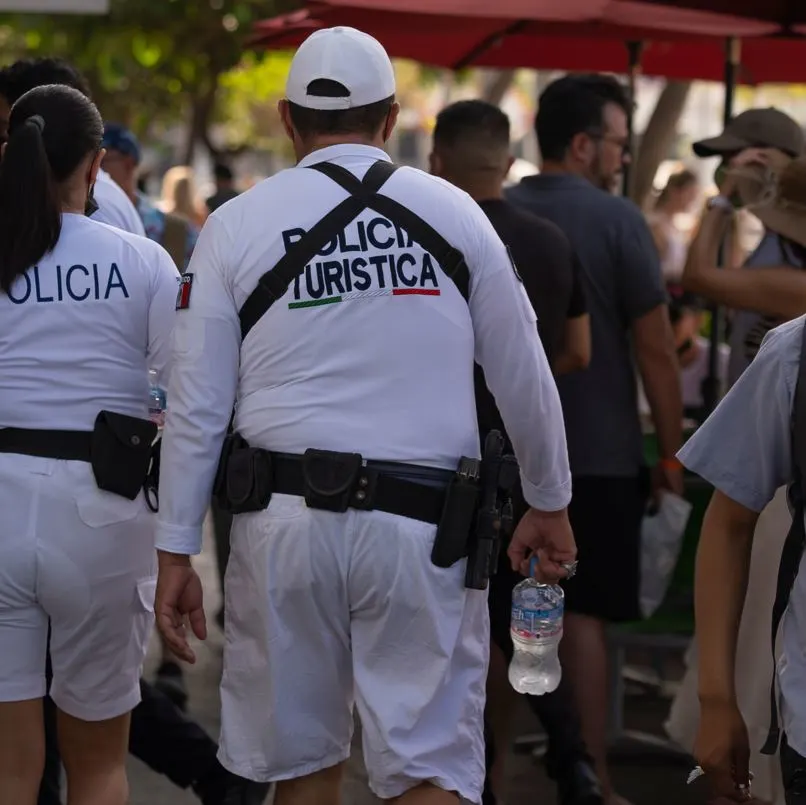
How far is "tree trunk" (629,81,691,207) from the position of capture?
35.6 ft

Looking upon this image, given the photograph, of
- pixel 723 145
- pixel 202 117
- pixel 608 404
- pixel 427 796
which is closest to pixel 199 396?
pixel 427 796

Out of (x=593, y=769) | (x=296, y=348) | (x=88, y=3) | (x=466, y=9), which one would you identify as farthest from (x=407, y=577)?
(x=88, y=3)

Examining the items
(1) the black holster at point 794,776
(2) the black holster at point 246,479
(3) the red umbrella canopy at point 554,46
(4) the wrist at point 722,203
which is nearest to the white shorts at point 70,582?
(2) the black holster at point 246,479

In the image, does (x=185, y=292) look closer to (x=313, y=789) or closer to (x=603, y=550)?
(x=313, y=789)

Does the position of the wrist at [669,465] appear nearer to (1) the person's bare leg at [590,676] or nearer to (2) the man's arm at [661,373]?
(2) the man's arm at [661,373]

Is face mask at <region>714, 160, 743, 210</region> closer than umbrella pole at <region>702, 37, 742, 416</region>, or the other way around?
face mask at <region>714, 160, 743, 210</region>

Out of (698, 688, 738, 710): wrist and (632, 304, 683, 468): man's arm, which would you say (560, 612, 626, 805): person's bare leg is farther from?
(698, 688, 738, 710): wrist

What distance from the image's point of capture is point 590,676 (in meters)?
5.15

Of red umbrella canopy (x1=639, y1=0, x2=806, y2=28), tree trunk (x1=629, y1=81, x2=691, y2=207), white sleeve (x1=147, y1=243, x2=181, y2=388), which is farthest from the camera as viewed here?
tree trunk (x1=629, y1=81, x2=691, y2=207)

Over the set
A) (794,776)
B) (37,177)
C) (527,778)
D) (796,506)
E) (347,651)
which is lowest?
(527,778)

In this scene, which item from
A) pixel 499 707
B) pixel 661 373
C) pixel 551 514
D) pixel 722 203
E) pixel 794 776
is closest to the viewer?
pixel 794 776

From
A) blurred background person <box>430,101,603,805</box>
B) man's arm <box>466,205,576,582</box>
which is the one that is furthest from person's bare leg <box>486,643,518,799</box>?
man's arm <box>466,205,576,582</box>

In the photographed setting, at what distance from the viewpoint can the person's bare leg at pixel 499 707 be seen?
198 inches

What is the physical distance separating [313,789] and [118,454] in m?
0.85
